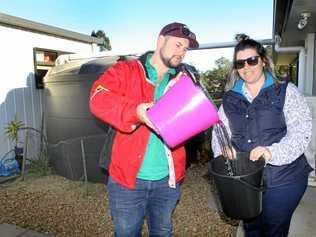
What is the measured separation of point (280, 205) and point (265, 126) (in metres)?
0.44

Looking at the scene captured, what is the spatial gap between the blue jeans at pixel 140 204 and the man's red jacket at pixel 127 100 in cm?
6

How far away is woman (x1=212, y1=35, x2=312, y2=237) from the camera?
65.6 inches

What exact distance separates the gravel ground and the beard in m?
1.91

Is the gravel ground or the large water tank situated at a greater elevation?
the large water tank

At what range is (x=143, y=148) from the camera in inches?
67.4

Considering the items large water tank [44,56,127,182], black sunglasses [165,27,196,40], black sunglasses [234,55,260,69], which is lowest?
large water tank [44,56,127,182]

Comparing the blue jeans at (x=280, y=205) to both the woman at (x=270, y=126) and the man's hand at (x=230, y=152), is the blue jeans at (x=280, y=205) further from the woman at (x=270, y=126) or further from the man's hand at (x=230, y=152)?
the man's hand at (x=230, y=152)

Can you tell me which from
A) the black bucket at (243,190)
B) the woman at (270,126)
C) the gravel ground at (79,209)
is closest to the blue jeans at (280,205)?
the woman at (270,126)

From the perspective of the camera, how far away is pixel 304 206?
346 centimetres

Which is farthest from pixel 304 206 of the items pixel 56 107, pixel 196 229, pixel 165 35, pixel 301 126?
pixel 56 107

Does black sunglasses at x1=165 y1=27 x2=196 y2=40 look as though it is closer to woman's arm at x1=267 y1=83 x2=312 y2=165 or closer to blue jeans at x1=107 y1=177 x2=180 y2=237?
woman's arm at x1=267 y1=83 x2=312 y2=165

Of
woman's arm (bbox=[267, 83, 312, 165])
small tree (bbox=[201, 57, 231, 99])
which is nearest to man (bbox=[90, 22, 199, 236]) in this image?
woman's arm (bbox=[267, 83, 312, 165])

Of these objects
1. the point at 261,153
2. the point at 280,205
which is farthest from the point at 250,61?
the point at 280,205

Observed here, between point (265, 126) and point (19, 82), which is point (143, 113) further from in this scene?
point (19, 82)
